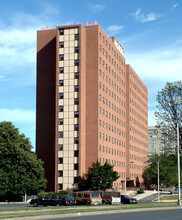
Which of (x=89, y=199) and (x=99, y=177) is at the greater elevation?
(x=99, y=177)

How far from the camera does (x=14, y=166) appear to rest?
6406 centimetres

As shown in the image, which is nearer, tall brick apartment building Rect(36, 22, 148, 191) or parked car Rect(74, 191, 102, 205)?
parked car Rect(74, 191, 102, 205)

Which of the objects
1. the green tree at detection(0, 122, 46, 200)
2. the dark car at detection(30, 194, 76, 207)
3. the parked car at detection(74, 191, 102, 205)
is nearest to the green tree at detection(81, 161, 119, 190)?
the green tree at detection(0, 122, 46, 200)

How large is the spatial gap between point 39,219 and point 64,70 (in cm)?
6059

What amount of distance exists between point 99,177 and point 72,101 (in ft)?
57.7

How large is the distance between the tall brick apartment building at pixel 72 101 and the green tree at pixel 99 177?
9.86 feet

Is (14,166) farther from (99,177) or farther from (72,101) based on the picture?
(72,101)

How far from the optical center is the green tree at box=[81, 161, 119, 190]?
78.6 metres

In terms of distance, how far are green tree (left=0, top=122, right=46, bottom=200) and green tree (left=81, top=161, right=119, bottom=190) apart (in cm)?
1538

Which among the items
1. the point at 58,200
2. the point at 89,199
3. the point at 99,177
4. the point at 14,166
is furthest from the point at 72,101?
the point at 58,200

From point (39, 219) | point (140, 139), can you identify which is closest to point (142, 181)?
point (140, 139)

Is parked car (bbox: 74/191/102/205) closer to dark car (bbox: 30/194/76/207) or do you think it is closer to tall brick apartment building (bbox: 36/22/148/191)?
dark car (bbox: 30/194/76/207)

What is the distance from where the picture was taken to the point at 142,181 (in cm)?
13662

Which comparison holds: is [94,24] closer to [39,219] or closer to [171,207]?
[171,207]
